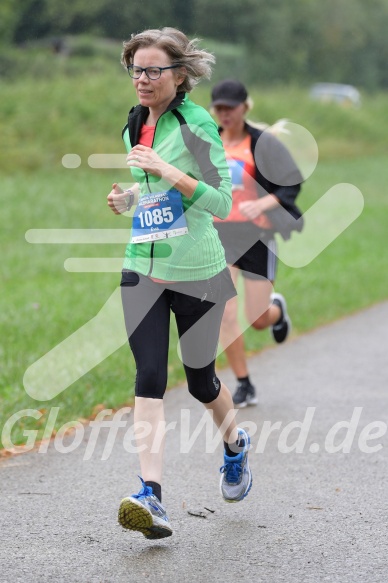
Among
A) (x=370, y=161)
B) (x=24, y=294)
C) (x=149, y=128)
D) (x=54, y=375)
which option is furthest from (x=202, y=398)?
(x=370, y=161)

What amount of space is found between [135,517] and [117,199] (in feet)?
4.22

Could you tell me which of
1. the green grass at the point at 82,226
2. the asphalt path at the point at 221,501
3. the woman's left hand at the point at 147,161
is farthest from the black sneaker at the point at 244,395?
the woman's left hand at the point at 147,161

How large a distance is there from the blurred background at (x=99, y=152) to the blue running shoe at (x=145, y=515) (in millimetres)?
1708

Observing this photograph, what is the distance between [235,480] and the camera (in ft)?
15.8

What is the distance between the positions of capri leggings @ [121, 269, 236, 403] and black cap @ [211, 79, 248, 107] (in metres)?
2.49

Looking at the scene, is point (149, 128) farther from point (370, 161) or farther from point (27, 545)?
point (370, 161)

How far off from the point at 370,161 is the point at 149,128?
30.8 meters

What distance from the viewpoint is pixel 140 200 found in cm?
439

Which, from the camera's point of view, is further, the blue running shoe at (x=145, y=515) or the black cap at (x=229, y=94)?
the black cap at (x=229, y=94)

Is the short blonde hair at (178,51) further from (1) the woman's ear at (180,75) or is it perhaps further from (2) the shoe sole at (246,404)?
(2) the shoe sole at (246,404)

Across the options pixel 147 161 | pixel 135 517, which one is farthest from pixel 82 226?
pixel 135 517

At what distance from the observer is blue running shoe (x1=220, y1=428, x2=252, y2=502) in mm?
4793

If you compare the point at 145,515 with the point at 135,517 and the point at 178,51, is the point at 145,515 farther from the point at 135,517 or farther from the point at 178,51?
the point at 178,51

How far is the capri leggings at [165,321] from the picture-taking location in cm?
439
